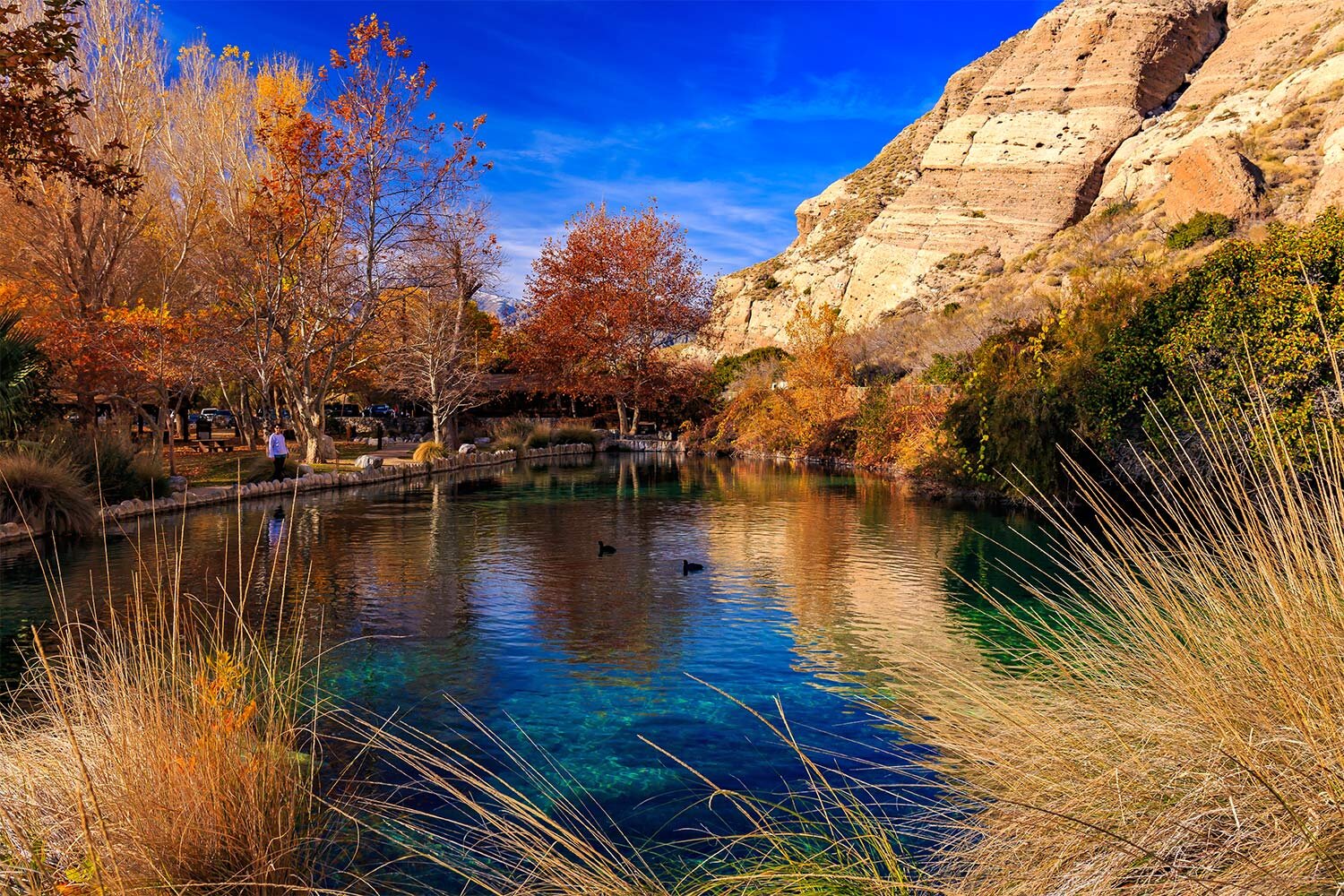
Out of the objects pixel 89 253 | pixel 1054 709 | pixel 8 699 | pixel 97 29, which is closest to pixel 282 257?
pixel 89 253

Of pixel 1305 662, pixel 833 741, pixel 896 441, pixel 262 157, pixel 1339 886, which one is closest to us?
pixel 1339 886

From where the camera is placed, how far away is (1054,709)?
3.25 meters

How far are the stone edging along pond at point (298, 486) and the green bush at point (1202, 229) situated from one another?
77.5ft

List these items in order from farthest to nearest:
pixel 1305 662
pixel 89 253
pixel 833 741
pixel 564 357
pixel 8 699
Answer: pixel 564 357
pixel 89 253
pixel 8 699
pixel 833 741
pixel 1305 662

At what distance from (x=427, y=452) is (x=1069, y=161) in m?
41.8

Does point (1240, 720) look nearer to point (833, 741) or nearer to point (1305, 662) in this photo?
point (1305, 662)

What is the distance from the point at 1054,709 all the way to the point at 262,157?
93.9 feet

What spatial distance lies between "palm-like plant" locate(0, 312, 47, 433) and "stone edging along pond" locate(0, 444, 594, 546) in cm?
195

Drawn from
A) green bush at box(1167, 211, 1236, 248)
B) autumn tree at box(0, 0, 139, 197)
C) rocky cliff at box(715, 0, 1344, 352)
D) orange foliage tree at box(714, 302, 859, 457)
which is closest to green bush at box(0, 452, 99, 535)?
autumn tree at box(0, 0, 139, 197)

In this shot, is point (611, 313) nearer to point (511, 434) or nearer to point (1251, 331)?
point (511, 434)

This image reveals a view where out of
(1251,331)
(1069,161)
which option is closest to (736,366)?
(1069,161)

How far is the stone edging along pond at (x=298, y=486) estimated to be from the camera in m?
12.1

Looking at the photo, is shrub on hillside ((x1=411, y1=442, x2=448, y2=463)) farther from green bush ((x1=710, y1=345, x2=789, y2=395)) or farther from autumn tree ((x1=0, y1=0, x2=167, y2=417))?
green bush ((x1=710, y1=345, x2=789, y2=395))

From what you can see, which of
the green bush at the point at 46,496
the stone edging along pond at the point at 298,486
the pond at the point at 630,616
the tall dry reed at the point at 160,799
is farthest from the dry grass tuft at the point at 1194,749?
the green bush at the point at 46,496
